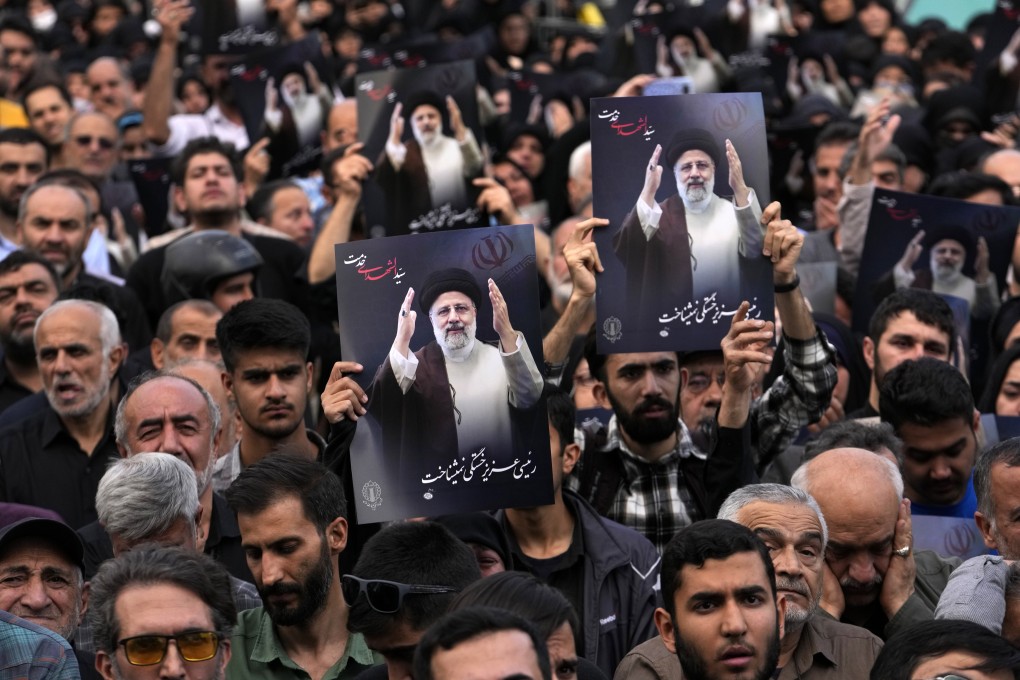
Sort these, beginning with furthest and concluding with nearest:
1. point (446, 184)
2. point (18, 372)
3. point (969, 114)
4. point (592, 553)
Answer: point (969, 114) → point (446, 184) → point (18, 372) → point (592, 553)

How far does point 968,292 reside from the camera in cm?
809

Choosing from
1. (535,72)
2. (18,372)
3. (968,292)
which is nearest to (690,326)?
(968,292)

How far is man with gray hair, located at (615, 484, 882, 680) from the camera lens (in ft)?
17.4

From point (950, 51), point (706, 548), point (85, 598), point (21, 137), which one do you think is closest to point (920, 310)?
point (706, 548)

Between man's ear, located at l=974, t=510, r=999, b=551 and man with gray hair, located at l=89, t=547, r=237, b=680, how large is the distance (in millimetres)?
2313

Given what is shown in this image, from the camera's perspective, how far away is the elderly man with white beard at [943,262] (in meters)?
8.02

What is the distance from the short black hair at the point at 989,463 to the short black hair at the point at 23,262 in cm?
407

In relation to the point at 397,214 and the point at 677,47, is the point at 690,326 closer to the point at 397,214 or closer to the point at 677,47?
the point at 397,214

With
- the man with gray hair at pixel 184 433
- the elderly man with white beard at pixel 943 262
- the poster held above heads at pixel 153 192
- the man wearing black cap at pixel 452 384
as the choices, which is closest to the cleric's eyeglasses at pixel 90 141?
the poster held above heads at pixel 153 192

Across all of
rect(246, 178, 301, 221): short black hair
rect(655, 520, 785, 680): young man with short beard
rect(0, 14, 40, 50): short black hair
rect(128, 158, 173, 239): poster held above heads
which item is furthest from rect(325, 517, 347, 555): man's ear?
rect(0, 14, 40, 50): short black hair

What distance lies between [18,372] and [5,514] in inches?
90.6

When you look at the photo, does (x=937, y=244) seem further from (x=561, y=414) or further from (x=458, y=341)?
(x=458, y=341)

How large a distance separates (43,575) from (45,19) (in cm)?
1307

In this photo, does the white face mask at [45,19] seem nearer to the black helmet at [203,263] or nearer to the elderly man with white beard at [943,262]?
the black helmet at [203,263]
